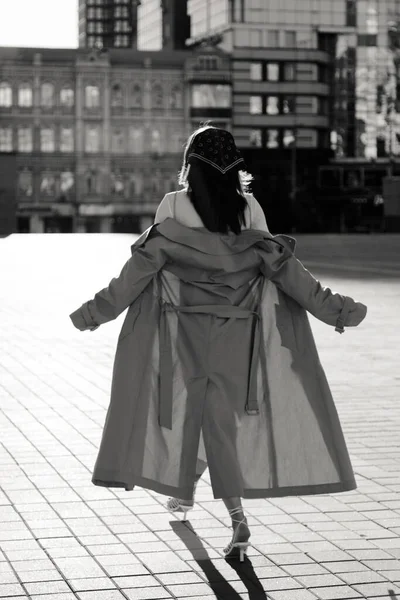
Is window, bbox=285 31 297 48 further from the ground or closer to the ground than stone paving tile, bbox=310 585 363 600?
further from the ground

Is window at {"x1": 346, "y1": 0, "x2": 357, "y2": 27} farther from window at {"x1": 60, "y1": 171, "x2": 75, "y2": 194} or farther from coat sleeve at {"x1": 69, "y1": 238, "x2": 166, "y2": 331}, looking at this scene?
coat sleeve at {"x1": 69, "y1": 238, "x2": 166, "y2": 331}

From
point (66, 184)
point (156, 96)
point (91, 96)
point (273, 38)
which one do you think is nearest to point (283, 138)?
point (273, 38)

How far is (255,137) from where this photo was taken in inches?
3787

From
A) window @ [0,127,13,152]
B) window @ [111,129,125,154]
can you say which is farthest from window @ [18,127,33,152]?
window @ [111,129,125,154]

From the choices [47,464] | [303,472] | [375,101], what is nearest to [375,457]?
[47,464]

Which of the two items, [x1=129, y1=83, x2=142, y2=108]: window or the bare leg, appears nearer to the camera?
the bare leg

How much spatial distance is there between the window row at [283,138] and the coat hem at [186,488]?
3612 inches

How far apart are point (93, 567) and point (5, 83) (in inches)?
3406

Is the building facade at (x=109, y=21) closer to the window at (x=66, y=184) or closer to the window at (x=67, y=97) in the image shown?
the window at (x=67, y=97)

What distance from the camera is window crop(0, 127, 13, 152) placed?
89438mm

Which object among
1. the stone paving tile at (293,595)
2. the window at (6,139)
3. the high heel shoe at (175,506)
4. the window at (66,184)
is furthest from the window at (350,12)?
the stone paving tile at (293,595)

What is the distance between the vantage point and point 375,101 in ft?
322

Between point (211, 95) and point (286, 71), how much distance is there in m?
6.80

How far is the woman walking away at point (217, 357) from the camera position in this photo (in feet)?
15.2
